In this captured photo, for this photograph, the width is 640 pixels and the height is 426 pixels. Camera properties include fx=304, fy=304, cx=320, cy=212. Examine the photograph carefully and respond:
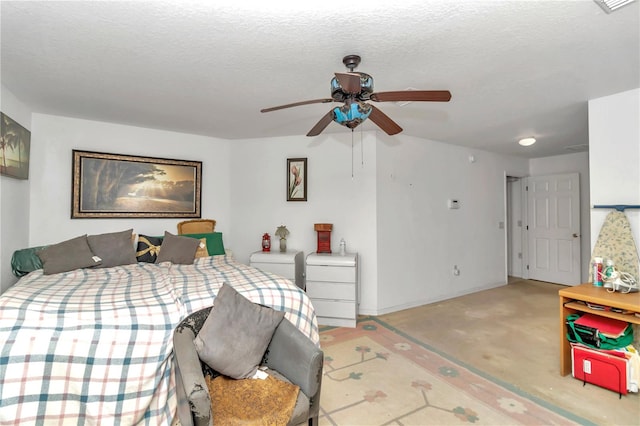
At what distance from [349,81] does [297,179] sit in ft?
8.80

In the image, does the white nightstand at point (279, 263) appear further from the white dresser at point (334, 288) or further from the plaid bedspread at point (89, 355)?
the plaid bedspread at point (89, 355)

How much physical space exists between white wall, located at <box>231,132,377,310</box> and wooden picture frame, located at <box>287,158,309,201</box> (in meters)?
0.06

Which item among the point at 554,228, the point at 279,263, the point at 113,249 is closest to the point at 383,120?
the point at 279,263

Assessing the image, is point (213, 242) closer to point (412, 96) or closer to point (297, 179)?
point (297, 179)

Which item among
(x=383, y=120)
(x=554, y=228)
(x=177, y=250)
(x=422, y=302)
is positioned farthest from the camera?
(x=554, y=228)

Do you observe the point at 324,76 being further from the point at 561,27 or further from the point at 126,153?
the point at 126,153

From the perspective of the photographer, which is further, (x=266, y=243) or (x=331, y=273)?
(x=266, y=243)

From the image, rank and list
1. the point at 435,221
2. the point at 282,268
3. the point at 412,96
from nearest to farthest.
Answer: the point at 412,96 < the point at 282,268 < the point at 435,221

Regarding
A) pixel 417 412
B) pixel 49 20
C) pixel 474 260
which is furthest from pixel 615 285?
pixel 49 20

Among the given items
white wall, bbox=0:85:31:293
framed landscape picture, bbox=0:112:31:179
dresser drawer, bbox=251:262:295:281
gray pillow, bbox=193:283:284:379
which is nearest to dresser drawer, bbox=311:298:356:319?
dresser drawer, bbox=251:262:295:281

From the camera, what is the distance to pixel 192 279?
255 centimetres

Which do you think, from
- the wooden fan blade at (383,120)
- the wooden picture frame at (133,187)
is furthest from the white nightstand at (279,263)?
the wooden fan blade at (383,120)

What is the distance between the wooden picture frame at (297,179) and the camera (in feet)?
13.9

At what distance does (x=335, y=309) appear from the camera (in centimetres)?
365
